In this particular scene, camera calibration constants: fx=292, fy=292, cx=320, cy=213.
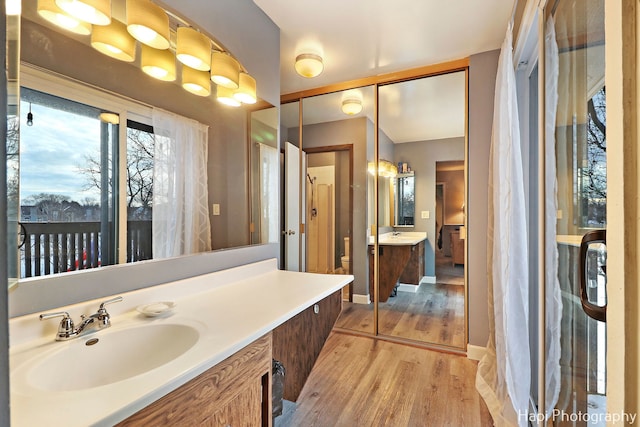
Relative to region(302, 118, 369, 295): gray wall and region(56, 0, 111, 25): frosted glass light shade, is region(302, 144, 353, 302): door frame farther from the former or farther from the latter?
region(56, 0, 111, 25): frosted glass light shade

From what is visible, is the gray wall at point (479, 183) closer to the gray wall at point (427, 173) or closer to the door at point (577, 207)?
the gray wall at point (427, 173)

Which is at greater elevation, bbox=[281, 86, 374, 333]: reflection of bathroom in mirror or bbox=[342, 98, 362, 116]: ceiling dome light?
bbox=[342, 98, 362, 116]: ceiling dome light

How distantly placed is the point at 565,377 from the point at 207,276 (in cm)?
159

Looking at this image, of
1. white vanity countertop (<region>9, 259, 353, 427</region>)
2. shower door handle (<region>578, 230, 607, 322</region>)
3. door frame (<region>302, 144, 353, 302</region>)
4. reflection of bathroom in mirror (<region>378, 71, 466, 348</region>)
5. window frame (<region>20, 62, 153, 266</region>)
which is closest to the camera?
white vanity countertop (<region>9, 259, 353, 427</region>)

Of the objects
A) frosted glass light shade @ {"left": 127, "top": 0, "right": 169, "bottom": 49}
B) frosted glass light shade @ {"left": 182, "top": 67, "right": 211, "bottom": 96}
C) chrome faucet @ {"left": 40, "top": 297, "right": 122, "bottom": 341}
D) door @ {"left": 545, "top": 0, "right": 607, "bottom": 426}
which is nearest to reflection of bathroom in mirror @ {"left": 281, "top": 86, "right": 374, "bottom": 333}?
frosted glass light shade @ {"left": 182, "top": 67, "right": 211, "bottom": 96}

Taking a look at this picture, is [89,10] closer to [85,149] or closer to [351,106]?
[85,149]

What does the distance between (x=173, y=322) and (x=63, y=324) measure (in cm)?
30

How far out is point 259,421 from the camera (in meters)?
1.01

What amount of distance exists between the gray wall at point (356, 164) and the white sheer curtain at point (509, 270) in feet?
4.52

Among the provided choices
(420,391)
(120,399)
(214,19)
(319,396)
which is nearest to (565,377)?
(420,391)

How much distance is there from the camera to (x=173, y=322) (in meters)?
1.02

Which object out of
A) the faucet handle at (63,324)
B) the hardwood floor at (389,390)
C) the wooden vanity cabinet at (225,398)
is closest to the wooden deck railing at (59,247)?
the faucet handle at (63,324)

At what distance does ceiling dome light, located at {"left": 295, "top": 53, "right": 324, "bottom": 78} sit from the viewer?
231cm

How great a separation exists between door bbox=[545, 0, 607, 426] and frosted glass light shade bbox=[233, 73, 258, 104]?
1.50 m
